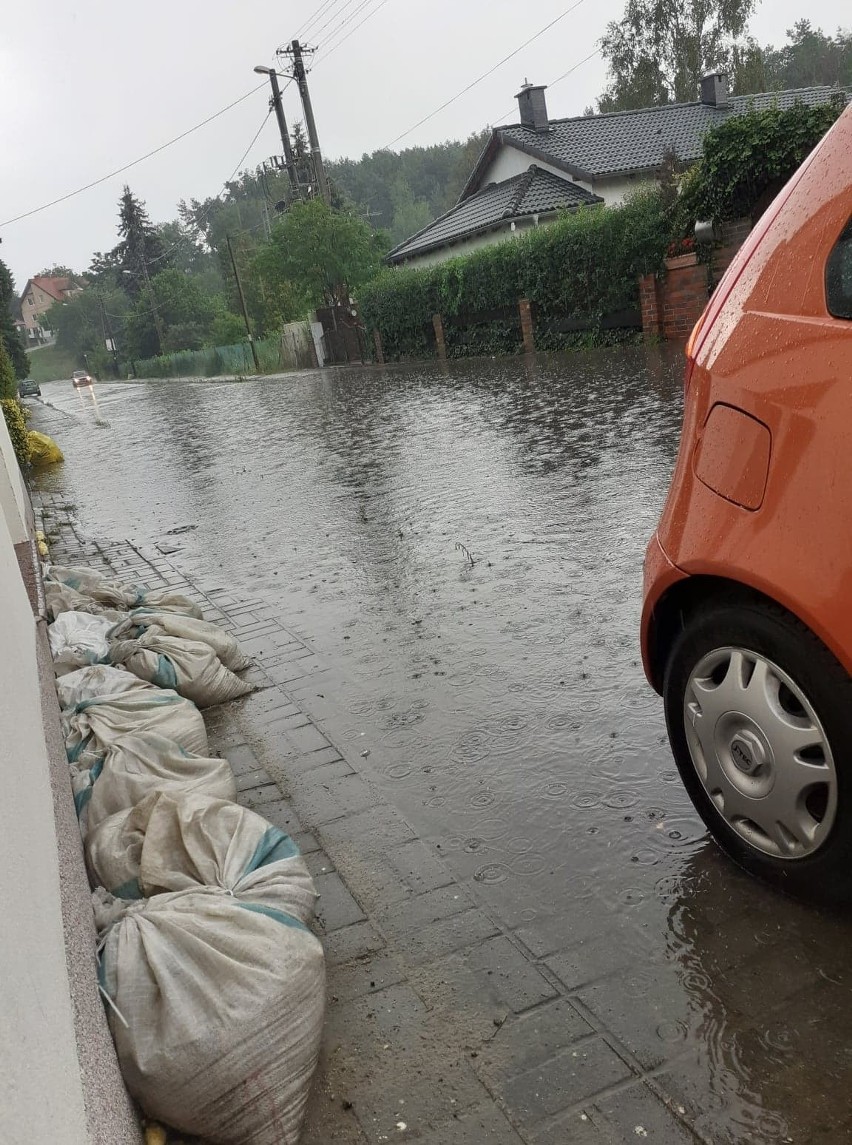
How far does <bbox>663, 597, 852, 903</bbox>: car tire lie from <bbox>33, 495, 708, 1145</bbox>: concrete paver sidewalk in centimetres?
52

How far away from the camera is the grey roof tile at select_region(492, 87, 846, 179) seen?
109ft

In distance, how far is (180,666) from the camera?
4.53 m

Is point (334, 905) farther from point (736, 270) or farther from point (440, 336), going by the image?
point (440, 336)

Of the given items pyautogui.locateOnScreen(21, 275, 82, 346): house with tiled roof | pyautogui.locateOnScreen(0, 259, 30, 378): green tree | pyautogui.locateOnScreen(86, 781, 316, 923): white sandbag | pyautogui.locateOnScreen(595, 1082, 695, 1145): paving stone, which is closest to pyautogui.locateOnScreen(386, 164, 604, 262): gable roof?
pyautogui.locateOnScreen(0, 259, 30, 378): green tree

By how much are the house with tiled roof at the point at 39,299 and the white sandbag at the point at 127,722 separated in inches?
5994

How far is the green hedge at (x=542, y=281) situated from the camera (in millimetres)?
19469

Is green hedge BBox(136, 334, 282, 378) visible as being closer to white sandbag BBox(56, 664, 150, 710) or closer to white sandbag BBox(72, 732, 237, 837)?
white sandbag BBox(56, 664, 150, 710)

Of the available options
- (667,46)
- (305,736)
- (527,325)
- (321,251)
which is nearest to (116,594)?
(305,736)

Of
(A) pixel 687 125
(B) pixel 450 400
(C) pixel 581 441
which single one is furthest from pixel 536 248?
(A) pixel 687 125

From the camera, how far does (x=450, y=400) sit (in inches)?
687

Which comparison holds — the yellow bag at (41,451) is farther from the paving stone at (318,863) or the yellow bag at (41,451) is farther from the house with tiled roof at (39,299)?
the house with tiled roof at (39,299)

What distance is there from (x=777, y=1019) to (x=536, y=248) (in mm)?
22523

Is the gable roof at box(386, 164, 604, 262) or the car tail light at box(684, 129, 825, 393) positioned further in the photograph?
the gable roof at box(386, 164, 604, 262)

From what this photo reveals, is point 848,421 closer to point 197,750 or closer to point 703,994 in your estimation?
point 703,994
